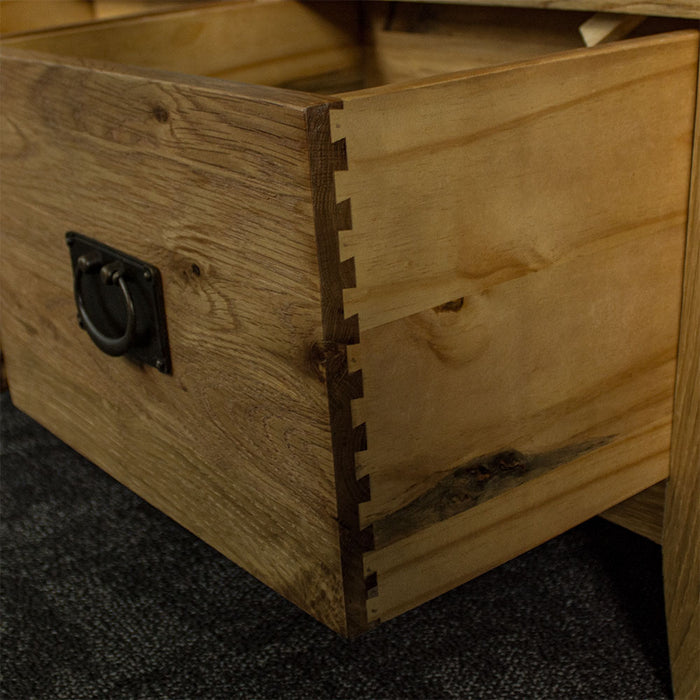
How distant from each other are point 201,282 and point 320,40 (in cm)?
46

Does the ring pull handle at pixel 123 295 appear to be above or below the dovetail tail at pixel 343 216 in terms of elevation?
below

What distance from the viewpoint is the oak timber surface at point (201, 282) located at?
492 mm

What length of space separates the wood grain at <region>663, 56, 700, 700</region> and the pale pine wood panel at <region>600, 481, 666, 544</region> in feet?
0.09

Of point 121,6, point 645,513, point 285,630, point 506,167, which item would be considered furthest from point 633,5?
point 121,6

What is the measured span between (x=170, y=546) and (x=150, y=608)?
0.09 m

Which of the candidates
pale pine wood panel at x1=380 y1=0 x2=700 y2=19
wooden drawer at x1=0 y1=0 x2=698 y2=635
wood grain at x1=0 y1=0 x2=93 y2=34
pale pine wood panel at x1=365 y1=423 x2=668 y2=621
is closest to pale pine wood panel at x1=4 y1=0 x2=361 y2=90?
wooden drawer at x1=0 y1=0 x2=698 y2=635

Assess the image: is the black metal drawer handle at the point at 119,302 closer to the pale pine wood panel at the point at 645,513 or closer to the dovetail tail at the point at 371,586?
the dovetail tail at the point at 371,586

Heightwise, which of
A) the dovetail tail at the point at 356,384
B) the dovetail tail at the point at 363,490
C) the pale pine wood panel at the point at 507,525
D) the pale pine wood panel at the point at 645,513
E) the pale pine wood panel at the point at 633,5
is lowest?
the pale pine wood panel at the point at 645,513

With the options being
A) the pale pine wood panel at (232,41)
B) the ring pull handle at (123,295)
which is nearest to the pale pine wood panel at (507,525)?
the ring pull handle at (123,295)

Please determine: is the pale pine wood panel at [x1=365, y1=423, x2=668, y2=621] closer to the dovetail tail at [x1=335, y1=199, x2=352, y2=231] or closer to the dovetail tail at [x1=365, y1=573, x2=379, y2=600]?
the dovetail tail at [x1=365, y1=573, x2=379, y2=600]

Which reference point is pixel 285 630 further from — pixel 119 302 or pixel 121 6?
pixel 121 6

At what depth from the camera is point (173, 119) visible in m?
0.54

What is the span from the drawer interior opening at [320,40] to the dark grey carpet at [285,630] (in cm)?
43

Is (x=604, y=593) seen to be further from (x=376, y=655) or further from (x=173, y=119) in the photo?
(x=173, y=119)
